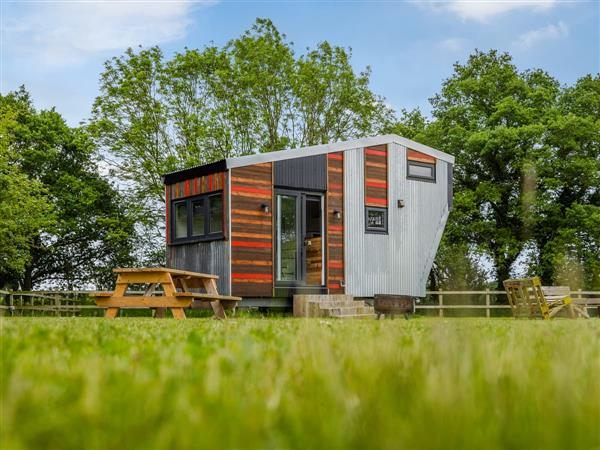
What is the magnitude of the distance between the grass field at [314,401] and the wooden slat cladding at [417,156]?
16762 mm

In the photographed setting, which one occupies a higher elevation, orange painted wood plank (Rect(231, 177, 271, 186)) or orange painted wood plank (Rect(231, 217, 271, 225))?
orange painted wood plank (Rect(231, 177, 271, 186))

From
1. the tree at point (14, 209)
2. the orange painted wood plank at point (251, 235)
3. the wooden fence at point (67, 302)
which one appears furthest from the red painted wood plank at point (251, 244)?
the tree at point (14, 209)

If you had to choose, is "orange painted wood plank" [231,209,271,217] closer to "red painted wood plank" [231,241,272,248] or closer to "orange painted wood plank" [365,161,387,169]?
"red painted wood plank" [231,241,272,248]

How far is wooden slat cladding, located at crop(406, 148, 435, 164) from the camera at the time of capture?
62.8ft

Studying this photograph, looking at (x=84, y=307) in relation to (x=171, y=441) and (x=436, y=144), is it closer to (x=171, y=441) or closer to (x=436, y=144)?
(x=436, y=144)

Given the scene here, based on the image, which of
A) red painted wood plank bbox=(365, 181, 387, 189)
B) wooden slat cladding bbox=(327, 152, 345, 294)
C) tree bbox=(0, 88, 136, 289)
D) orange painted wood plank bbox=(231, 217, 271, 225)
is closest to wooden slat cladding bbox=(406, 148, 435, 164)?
red painted wood plank bbox=(365, 181, 387, 189)

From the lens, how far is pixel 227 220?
1580 centimetres

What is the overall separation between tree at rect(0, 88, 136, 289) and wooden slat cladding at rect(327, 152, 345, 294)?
1323cm

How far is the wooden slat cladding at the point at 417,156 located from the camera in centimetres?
1916

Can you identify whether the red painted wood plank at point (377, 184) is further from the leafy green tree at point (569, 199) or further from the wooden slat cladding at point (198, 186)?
the leafy green tree at point (569, 199)

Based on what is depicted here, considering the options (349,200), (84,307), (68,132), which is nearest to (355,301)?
(349,200)

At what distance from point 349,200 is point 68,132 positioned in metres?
16.8

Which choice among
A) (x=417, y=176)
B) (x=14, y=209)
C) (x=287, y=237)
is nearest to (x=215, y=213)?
(x=287, y=237)

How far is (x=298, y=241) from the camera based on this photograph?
16.8 meters
